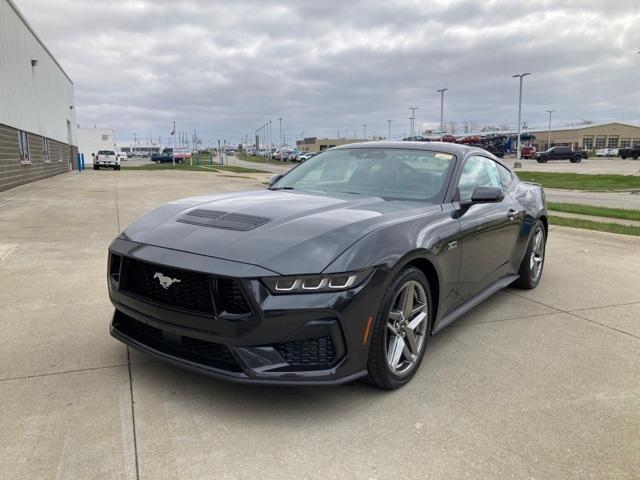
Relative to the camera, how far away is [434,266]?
3.31m

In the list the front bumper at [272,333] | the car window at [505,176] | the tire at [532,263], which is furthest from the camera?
the tire at [532,263]

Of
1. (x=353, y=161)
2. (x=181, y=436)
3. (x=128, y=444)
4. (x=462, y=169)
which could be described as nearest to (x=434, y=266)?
(x=462, y=169)

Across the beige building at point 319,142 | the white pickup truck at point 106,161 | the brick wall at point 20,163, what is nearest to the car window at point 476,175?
the brick wall at point 20,163

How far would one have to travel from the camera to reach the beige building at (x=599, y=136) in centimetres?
10888

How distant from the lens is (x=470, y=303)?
159 inches

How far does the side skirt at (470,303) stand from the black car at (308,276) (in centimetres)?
2

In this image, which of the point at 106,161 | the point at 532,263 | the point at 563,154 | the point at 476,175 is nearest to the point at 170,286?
the point at 476,175

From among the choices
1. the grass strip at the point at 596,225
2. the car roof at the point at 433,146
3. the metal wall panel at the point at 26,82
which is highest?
the metal wall panel at the point at 26,82

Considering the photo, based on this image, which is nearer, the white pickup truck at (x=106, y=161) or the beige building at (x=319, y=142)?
the white pickup truck at (x=106, y=161)

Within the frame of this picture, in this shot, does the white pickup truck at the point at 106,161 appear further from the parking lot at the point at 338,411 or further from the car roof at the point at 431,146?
the car roof at the point at 431,146

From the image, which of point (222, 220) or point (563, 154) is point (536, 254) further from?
point (563, 154)

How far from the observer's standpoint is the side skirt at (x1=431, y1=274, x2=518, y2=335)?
359cm

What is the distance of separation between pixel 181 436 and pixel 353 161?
108 inches

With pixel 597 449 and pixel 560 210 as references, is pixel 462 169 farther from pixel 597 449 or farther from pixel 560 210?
pixel 560 210
